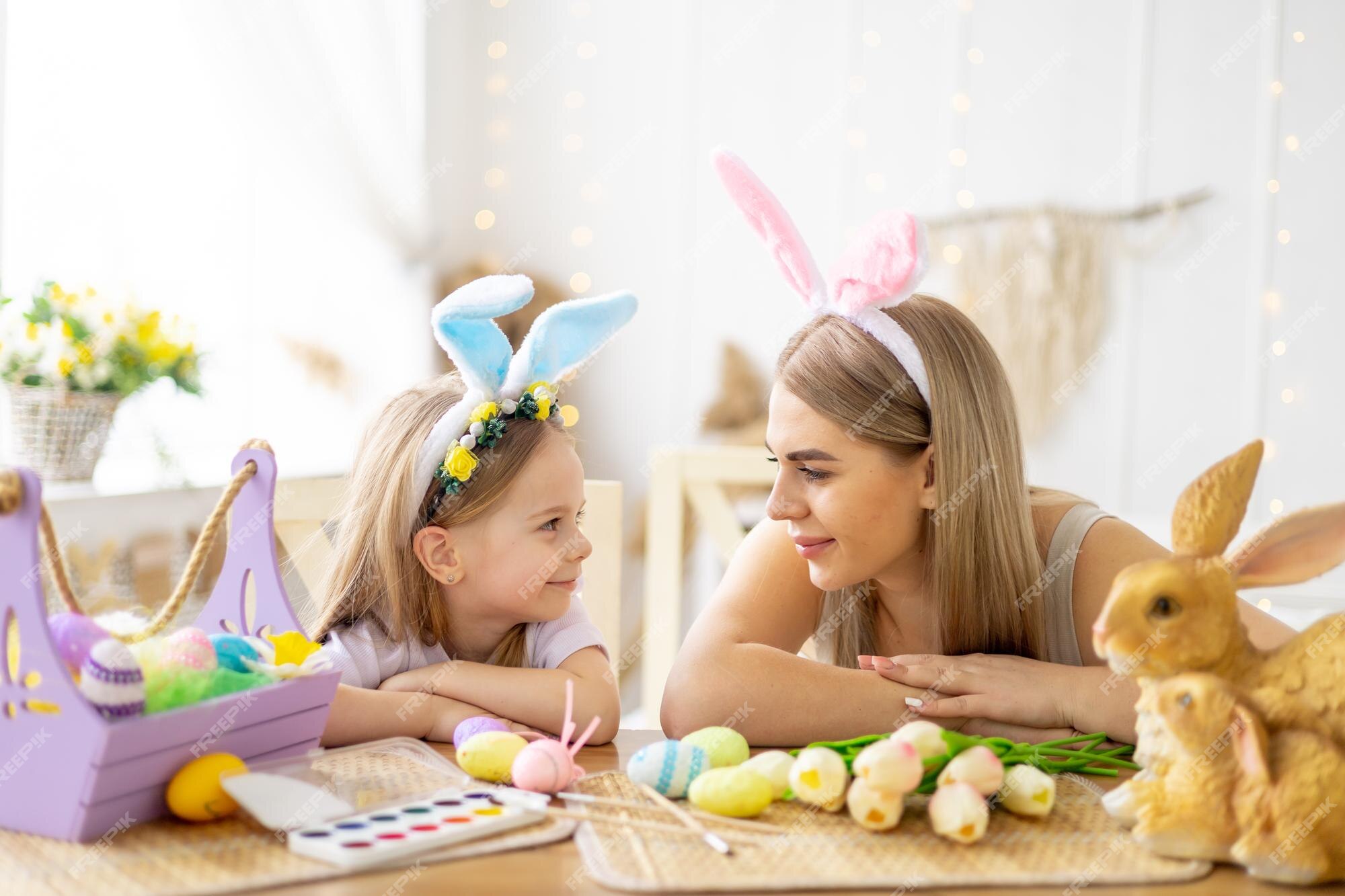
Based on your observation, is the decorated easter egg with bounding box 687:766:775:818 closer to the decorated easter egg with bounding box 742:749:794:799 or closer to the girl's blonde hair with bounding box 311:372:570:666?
the decorated easter egg with bounding box 742:749:794:799

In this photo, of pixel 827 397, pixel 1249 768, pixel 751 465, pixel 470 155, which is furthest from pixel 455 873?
pixel 470 155

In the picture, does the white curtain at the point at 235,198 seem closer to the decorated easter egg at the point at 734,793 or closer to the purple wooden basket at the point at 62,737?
the purple wooden basket at the point at 62,737

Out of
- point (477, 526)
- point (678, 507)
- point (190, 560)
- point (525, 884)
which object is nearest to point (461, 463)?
point (477, 526)

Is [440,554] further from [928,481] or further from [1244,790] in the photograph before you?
[1244,790]

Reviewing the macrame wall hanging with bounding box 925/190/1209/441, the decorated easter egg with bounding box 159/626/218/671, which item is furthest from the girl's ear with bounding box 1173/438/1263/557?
the macrame wall hanging with bounding box 925/190/1209/441

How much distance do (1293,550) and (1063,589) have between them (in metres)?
0.61

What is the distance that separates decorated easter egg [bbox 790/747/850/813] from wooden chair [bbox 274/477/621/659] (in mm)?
878

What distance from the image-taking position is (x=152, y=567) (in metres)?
2.51

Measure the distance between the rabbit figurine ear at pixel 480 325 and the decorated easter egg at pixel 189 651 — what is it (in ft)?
1.36

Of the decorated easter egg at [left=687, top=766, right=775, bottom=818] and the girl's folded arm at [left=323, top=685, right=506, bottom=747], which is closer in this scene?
the decorated easter egg at [left=687, top=766, right=775, bottom=818]

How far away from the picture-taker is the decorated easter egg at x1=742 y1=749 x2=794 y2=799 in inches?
38.2

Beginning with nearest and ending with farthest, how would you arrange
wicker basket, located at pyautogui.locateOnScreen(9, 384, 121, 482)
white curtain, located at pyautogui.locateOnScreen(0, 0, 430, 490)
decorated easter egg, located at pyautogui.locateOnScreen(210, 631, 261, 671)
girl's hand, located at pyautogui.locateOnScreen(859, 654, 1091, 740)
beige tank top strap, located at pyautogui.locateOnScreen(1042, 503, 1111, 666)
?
1. decorated easter egg, located at pyautogui.locateOnScreen(210, 631, 261, 671)
2. girl's hand, located at pyautogui.locateOnScreen(859, 654, 1091, 740)
3. beige tank top strap, located at pyautogui.locateOnScreen(1042, 503, 1111, 666)
4. wicker basket, located at pyautogui.locateOnScreen(9, 384, 121, 482)
5. white curtain, located at pyautogui.locateOnScreen(0, 0, 430, 490)

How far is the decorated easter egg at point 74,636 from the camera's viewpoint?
880 mm

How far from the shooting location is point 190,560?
0.97m
